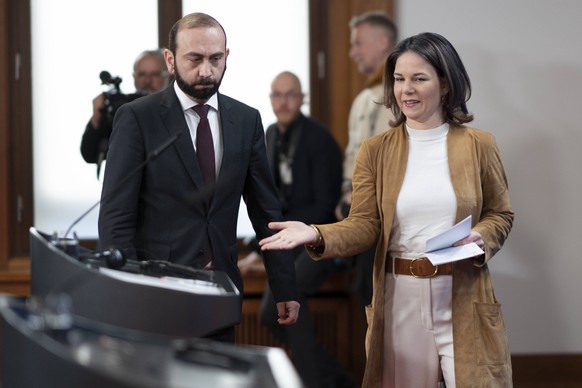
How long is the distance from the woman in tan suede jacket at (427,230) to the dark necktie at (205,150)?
0.24 meters

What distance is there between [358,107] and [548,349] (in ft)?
5.38

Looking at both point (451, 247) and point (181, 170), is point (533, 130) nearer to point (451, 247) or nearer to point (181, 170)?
point (451, 247)

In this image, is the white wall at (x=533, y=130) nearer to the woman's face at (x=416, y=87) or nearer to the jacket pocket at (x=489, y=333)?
the woman's face at (x=416, y=87)

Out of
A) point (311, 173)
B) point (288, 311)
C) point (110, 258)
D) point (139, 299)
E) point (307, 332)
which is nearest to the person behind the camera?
point (139, 299)

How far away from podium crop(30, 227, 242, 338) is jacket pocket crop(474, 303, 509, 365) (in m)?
0.94

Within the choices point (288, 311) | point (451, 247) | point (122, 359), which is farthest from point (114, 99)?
point (122, 359)

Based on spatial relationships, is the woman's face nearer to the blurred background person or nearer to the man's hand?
the man's hand

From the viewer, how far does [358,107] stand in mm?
4742

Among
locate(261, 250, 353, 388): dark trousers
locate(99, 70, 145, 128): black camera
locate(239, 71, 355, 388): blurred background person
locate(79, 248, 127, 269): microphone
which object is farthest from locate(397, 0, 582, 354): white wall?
locate(79, 248, 127, 269): microphone

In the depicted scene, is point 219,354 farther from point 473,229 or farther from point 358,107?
point 358,107

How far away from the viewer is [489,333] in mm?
2873

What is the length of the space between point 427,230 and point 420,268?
0.11 metres

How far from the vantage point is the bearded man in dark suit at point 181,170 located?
2805mm

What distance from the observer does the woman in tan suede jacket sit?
2.86 m
